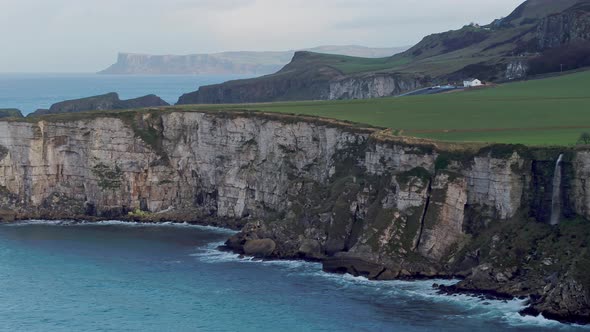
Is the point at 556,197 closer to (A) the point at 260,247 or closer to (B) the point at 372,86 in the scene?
(A) the point at 260,247

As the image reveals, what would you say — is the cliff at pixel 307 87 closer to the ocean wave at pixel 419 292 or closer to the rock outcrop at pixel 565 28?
the rock outcrop at pixel 565 28

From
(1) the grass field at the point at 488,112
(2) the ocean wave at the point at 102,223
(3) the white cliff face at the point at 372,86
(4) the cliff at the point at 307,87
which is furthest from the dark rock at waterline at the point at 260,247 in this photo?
(4) the cliff at the point at 307,87

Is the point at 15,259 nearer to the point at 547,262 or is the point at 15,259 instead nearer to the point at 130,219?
the point at 130,219

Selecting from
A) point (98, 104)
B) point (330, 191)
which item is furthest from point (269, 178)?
point (98, 104)

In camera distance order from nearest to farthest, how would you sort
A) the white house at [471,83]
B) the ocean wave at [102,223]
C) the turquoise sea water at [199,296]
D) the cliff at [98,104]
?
1. the turquoise sea water at [199,296]
2. the ocean wave at [102,223]
3. the white house at [471,83]
4. the cliff at [98,104]

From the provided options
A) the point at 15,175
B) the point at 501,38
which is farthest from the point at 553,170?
the point at 501,38

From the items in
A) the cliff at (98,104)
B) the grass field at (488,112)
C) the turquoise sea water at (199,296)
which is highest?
the grass field at (488,112)
